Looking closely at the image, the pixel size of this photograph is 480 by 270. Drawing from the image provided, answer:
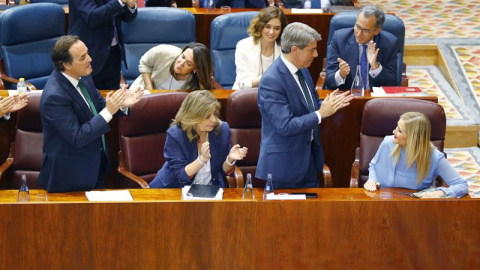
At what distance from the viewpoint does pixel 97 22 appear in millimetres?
5121

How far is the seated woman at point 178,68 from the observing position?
464 centimetres

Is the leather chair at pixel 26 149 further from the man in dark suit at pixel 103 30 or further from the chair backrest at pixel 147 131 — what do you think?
the man in dark suit at pixel 103 30

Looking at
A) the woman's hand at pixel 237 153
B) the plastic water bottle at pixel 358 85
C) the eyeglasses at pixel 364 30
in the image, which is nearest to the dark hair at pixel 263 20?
the eyeglasses at pixel 364 30

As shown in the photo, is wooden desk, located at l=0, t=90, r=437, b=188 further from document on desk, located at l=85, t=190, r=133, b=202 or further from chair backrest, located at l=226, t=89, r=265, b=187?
document on desk, located at l=85, t=190, r=133, b=202

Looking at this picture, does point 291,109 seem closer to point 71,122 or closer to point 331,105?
point 331,105

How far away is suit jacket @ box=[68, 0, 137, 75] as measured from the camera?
511 cm

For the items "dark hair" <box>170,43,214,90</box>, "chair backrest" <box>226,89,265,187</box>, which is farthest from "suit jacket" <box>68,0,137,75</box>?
"chair backrest" <box>226,89,265,187</box>

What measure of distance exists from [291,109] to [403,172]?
1.85ft

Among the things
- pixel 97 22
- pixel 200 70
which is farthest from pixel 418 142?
pixel 97 22

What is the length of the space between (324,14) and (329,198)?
Answer: 2.27 metres

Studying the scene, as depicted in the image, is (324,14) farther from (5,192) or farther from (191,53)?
(5,192)

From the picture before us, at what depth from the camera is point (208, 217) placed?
3459 mm

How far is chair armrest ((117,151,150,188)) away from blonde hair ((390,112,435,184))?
1205mm

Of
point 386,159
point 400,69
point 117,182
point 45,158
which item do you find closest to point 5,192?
point 45,158
